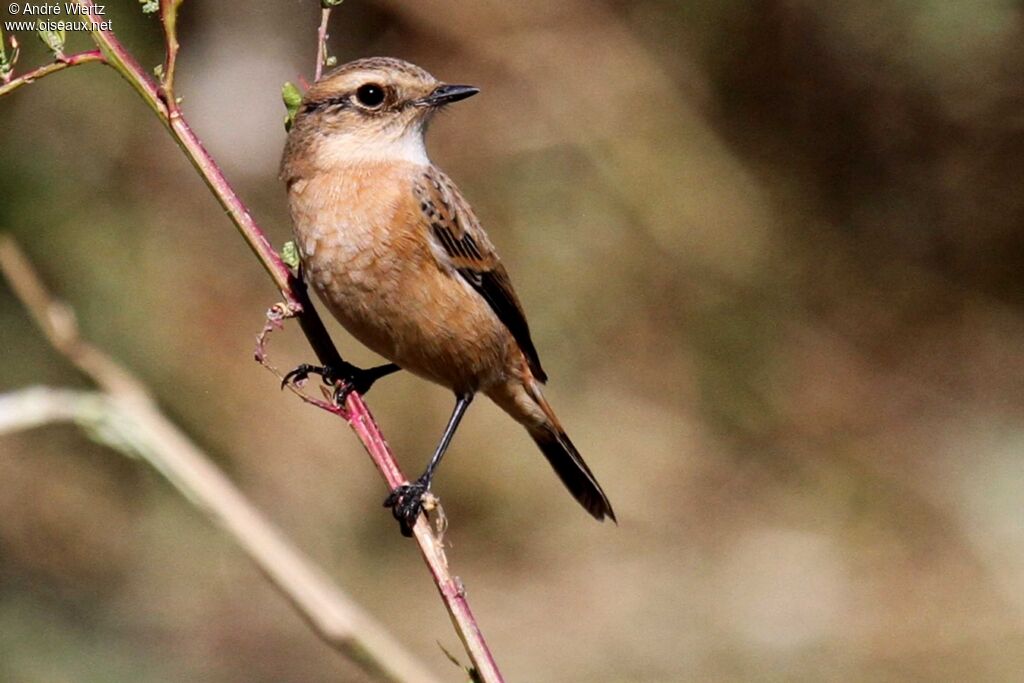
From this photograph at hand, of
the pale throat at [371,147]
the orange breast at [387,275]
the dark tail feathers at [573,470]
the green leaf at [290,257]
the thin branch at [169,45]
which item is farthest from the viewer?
the dark tail feathers at [573,470]

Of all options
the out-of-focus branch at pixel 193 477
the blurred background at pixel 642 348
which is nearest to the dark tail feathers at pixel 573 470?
the out-of-focus branch at pixel 193 477

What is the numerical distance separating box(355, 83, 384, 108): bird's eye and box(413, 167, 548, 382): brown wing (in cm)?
31

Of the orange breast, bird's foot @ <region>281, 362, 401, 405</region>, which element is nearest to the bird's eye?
the orange breast

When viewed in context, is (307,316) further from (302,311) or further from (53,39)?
(53,39)

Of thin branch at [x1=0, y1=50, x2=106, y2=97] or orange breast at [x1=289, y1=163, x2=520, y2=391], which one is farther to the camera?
orange breast at [x1=289, y1=163, x2=520, y2=391]

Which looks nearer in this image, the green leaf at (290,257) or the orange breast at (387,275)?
the green leaf at (290,257)

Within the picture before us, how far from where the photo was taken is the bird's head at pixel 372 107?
15.2ft

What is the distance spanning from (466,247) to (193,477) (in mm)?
2044

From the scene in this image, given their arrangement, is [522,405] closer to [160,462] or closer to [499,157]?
[160,462]

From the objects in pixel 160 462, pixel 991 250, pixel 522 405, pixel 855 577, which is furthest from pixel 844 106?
pixel 160 462

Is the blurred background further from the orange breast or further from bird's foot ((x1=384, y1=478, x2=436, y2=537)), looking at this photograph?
bird's foot ((x1=384, y1=478, x2=436, y2=537))

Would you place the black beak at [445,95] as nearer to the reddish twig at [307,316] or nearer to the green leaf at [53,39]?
the reddish twig at [307,316]

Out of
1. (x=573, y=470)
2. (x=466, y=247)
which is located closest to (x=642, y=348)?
(x=573, y=470)

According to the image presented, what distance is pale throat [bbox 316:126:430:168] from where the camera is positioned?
4562 millimetres
